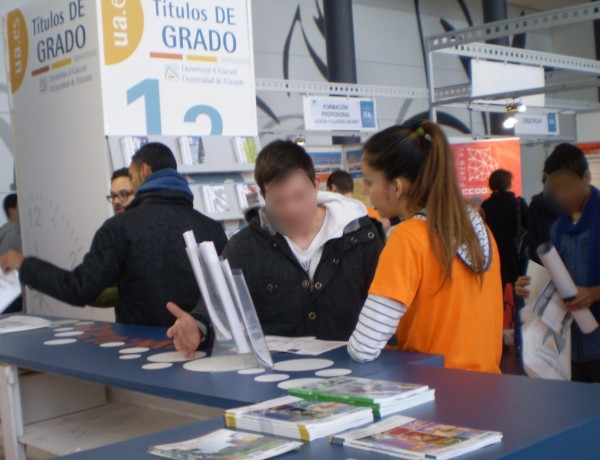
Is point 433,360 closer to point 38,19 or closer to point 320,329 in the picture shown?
point 320,329

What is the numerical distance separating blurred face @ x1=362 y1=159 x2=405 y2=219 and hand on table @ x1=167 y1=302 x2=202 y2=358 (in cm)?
65

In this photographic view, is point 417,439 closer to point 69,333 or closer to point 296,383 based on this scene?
point 296,383

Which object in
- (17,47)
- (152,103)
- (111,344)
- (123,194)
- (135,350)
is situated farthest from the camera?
(17,47)

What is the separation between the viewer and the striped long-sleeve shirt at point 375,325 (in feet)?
6.15

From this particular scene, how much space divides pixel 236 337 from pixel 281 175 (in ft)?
2.27

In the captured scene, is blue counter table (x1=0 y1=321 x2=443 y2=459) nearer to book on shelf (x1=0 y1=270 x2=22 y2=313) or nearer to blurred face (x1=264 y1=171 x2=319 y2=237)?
book on shelf (x1=0 y1=270 x2=22 y2=313)

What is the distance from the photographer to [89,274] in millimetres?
2924

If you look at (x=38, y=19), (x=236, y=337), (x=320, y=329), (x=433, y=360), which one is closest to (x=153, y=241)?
(x=320, y=329)

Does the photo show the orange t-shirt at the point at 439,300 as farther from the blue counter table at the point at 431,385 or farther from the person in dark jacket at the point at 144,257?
the person in dark jacket at the point at 144,257

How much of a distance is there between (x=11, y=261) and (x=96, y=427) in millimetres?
692

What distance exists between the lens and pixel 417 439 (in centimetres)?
131

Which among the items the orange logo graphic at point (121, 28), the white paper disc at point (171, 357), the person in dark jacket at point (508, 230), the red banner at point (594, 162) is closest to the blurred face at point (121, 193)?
the orange logo graphic at point (121, 28)

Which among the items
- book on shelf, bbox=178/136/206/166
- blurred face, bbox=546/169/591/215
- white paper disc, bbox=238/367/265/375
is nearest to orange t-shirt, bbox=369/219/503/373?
white paper disc, bbox=238/367/265/375

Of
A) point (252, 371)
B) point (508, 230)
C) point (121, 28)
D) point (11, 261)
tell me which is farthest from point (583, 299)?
point (508, 230)
